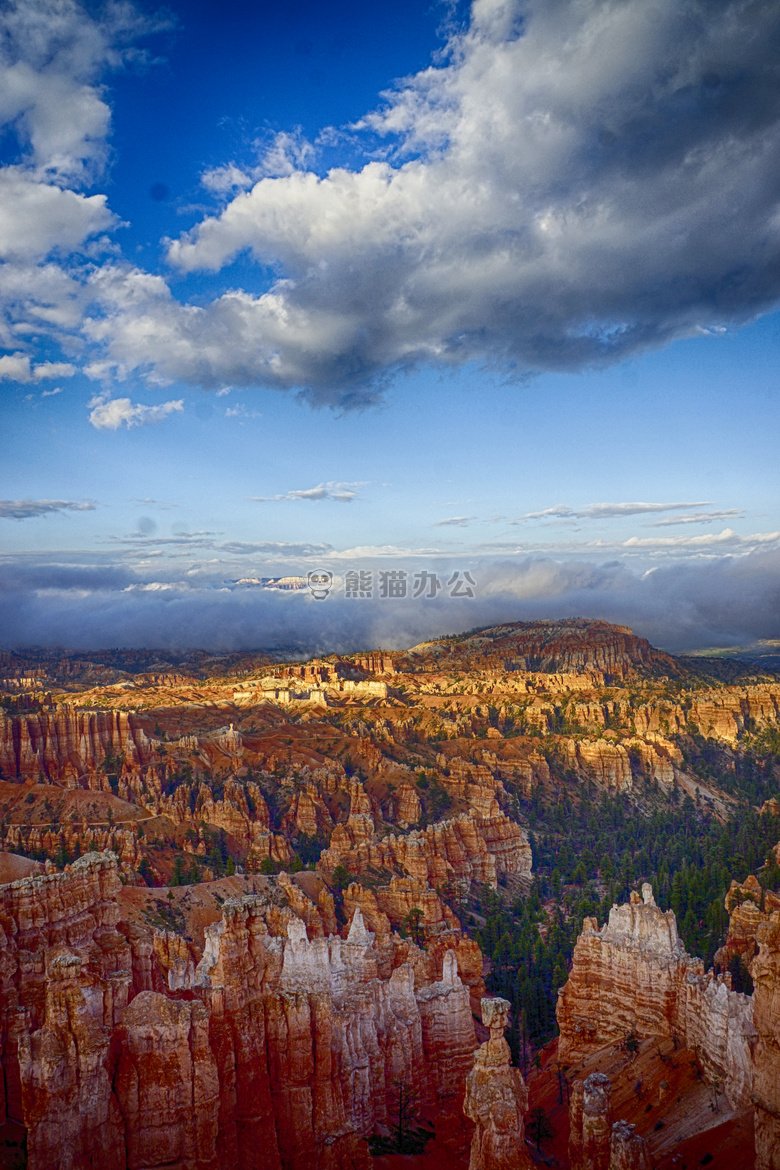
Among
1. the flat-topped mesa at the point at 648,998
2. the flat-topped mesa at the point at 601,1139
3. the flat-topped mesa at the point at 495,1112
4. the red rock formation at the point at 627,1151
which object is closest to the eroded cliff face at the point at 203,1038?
the flat-topped mesa at the point at 495,1112

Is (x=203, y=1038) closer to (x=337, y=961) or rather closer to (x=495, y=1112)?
(x=495, y=1112)

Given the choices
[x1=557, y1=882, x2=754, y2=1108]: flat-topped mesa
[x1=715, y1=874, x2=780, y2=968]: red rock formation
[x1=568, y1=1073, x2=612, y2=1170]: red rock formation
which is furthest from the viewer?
[x1=715, y1=874, x2=780, y2=968]: red rock formation

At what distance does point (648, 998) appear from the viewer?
30141 mm

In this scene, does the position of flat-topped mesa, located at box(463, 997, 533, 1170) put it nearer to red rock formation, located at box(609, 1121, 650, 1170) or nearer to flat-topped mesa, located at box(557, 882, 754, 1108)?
red rock formation, located at box(609, 1121, 650, 1170)

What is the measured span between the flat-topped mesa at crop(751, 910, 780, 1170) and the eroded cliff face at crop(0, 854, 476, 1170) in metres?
12.3

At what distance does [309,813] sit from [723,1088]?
5551 centimetres

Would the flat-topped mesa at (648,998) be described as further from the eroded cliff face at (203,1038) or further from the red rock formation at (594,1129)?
the red rock formation at (594,1129)

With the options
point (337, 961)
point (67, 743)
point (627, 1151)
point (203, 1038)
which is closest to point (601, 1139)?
point (627, 1151)

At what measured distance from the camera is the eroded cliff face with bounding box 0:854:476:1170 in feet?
63.2

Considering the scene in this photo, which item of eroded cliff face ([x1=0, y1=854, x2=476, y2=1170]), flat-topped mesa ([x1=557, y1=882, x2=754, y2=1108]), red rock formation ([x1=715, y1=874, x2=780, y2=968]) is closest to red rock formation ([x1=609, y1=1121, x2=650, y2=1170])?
flat-topped mesa ([x1=557, y1=882, x2=754, y2=1108])

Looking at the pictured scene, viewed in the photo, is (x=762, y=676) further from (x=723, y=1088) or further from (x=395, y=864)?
(x=723, y=1088)

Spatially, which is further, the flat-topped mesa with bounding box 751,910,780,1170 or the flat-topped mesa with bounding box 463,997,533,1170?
the flat-topped mesa with bounding box 463,997,533,1170

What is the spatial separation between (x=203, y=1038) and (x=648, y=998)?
60.2 ft

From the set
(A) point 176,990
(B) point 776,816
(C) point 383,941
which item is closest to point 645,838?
(B) point 776,816
